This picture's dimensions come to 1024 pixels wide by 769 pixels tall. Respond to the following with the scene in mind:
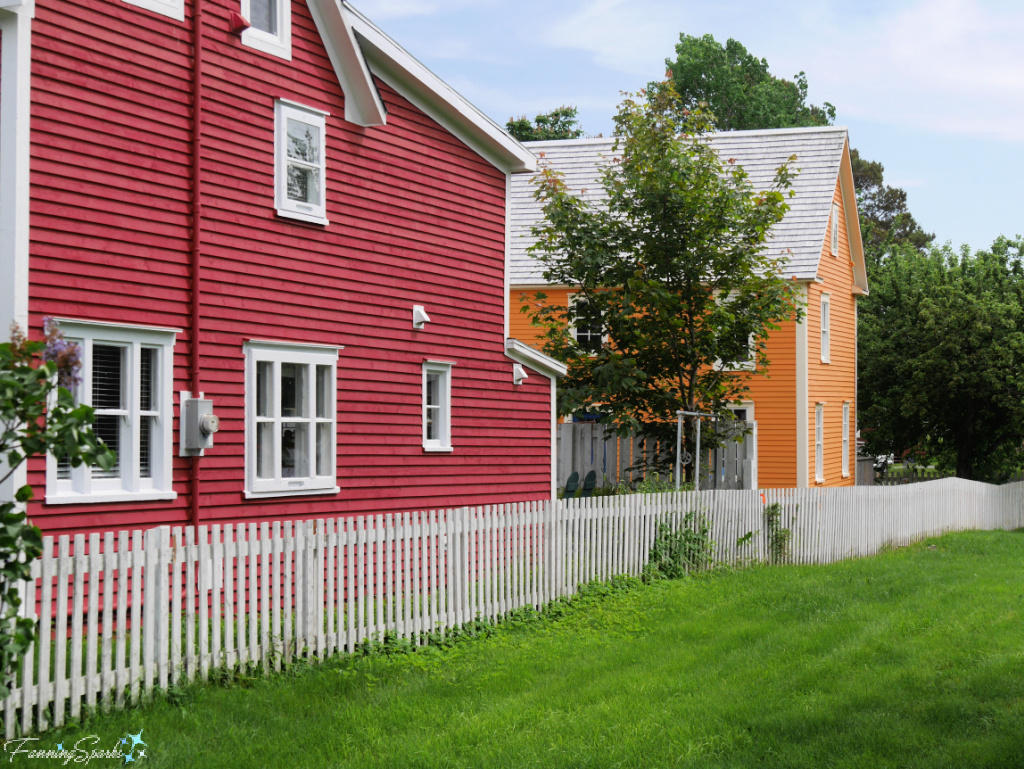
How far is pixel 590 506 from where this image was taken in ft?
42.8

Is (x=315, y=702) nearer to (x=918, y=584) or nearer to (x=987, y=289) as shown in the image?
(x=918, y=584)

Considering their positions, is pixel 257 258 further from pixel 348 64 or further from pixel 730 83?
pixel 730 83

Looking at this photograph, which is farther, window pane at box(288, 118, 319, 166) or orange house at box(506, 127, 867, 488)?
orange house at box(506, 127, 867, 488)

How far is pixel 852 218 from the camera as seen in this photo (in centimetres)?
3209

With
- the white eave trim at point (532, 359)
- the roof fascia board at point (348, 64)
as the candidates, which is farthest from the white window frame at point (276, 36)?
the white eave trim at point (532, 359)

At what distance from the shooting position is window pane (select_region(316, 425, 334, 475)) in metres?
13.5

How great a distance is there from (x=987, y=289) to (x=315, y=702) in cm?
3044

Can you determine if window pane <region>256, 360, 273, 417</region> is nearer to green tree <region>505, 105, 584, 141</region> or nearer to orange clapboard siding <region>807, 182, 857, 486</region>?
orange clapboard siding <region>807, 182, 857, 486</region>

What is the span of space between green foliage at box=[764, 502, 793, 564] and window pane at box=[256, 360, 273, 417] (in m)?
8.23

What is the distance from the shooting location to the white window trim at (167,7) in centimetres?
1146

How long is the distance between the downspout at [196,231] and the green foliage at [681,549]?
18.9ft

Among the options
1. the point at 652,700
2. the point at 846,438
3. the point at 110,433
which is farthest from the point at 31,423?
the point at 846,438

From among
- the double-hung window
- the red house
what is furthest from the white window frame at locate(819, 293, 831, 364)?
the red house

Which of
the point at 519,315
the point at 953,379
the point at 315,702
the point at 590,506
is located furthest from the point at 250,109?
the point at 953,379
